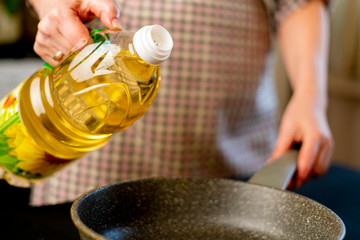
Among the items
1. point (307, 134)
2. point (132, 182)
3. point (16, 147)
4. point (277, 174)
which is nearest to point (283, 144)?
point (307, 134)

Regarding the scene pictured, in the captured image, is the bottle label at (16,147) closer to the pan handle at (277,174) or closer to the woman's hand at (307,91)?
the pan handle at (277,174)

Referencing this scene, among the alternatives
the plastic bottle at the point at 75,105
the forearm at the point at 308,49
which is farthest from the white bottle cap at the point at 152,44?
the forearm at the point at 308,49

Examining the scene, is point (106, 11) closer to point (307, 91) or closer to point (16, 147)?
point (16, 147)

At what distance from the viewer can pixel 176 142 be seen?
93cm

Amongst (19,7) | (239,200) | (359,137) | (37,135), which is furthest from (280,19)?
(19,7)

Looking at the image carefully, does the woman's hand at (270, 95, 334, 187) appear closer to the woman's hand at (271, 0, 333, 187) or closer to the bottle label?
the woman's hand at (271, 0, 333, 187)

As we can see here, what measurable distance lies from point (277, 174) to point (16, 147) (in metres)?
0.33

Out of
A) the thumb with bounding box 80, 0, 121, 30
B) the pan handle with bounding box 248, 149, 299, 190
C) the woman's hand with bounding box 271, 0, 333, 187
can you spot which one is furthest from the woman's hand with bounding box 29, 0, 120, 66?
the woman's hand with bounding box 271, 0, 333, 187

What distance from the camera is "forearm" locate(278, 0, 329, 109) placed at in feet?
2.97

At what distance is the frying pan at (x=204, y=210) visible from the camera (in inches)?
21.2

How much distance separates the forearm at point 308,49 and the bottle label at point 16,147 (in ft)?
1.68

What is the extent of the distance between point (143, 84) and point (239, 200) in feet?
Result: 0.65

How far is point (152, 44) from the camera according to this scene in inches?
18.0

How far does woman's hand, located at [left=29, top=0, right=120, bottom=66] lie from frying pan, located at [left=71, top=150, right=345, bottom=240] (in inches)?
6.7
